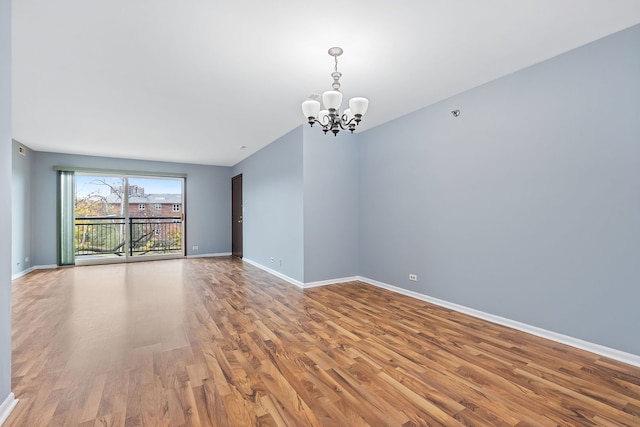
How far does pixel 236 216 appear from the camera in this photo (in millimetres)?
8039

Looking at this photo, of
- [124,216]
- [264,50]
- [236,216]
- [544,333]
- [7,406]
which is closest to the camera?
[7,406]

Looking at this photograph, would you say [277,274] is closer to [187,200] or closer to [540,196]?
[187,200]

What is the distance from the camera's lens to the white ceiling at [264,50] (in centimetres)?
206

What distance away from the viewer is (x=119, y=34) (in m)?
2.30

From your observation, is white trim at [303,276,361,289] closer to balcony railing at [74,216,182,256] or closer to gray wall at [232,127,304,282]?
gray wall at [232,127,304,282]

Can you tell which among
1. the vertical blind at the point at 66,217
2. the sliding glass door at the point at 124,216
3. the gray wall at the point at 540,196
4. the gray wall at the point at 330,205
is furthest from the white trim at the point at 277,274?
the vertical blind at the point at 66,217

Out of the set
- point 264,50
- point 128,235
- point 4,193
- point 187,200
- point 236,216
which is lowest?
point 128,235

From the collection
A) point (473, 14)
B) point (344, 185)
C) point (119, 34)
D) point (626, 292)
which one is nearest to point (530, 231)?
point (626, 292)

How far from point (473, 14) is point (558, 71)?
123 centimetres

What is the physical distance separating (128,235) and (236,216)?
2.66 m

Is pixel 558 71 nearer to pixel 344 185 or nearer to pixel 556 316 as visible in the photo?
pixel 556 316

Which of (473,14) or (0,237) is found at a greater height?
(473,14)

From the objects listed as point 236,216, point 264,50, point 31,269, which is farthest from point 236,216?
point 264,50

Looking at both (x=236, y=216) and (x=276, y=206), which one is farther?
(x=236, y=216)
